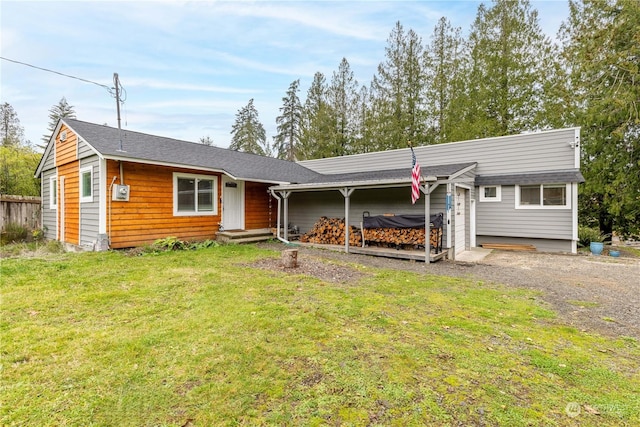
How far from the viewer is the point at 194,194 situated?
9375 mm

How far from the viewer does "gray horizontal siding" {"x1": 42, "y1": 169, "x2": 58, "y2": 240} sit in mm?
9977

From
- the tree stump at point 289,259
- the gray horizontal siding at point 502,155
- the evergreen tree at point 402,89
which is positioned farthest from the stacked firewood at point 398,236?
the evergreen tree at point 402,89

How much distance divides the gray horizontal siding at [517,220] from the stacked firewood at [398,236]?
11.2 ft

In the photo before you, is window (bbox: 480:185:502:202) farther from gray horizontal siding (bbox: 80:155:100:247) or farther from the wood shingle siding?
gray horizontal siding (bbox: 80:155:100:247)

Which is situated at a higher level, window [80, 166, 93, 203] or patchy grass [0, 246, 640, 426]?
window [80, 166, 93, 203]

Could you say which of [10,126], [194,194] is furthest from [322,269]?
[10,126]

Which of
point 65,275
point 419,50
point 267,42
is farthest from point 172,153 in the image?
point 419,50

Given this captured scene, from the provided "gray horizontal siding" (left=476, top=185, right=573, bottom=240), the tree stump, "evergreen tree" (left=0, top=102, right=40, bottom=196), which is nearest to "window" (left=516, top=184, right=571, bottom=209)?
"gray horizontal siding" (left=476, top=185, right=573, bottom=240)

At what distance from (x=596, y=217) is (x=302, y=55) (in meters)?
14.7

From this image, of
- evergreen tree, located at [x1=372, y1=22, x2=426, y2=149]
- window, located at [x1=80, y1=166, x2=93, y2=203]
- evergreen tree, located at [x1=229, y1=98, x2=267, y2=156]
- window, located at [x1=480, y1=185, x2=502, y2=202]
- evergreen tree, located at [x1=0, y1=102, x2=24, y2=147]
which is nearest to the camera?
window, located at [x1=80, y1=166, x2=93, y2=203]

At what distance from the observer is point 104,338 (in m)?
2.95

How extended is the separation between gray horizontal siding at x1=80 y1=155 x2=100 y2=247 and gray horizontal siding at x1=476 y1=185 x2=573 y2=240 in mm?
11808

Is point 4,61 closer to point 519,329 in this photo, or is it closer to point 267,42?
point 267,42

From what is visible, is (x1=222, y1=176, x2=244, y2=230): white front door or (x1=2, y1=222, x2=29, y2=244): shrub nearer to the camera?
(x1=2, y1=222, x2=29, y2=244): shrub
